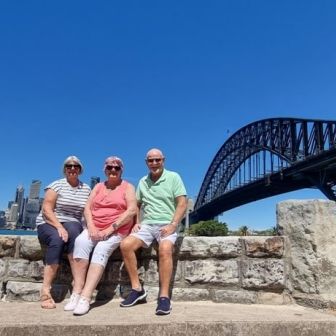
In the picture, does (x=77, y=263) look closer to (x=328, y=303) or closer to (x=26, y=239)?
(x=26, y=239)

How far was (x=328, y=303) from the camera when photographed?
3350mm


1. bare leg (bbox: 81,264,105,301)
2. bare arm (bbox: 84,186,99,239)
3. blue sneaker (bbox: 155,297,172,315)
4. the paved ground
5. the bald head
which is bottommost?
the paved ground

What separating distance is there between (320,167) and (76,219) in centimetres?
3275

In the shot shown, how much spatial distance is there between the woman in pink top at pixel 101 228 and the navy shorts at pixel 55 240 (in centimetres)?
11

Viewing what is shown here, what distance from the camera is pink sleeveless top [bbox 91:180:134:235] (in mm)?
3578

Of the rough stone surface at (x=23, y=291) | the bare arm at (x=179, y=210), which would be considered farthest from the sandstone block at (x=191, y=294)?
the rough stone surface at (x=23, y=291)

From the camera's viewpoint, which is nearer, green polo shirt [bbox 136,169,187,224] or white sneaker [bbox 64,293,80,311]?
white sneaker [bbox 64,293,80,311]

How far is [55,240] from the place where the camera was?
11.2ft

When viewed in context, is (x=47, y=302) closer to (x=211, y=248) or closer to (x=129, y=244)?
(x=129, y=244)

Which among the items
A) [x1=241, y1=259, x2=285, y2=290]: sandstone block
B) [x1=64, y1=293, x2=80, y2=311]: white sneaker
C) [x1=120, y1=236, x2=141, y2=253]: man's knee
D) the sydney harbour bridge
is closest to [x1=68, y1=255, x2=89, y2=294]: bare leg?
[x1=64, y1=293, x2=80, y2=311]: white sneaker

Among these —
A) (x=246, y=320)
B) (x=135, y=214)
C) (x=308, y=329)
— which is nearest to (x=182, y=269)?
(x=135, y=214)

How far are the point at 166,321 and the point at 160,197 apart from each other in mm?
1257

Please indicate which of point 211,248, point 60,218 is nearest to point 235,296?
point 211,248

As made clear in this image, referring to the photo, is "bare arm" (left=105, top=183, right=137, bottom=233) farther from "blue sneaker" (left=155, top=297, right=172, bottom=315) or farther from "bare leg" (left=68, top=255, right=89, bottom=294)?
"blue sneaker" (left=155, top=297, right=172, bottom=315)
